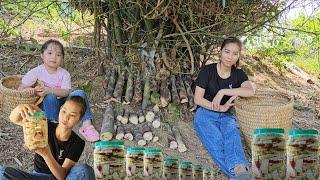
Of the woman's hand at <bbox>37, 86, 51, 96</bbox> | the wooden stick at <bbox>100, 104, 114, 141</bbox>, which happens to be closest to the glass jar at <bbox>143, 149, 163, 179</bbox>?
the wooden stick at <bbox>100, 104, 114, 141</bbox>

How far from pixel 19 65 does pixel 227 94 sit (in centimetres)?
242

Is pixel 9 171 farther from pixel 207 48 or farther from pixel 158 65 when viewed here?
pixel 207 48

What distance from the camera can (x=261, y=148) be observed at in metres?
1.38

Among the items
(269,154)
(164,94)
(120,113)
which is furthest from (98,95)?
(269,154)

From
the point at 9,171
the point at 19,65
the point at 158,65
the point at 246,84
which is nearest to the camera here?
the point at 9,171

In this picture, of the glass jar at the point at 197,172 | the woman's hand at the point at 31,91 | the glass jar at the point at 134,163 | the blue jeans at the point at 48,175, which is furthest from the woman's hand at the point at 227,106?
the glass jar at the point at 134,163

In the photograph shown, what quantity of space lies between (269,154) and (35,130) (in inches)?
27.3

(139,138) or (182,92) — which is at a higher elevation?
(182,92)

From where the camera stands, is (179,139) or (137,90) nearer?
(179,139)

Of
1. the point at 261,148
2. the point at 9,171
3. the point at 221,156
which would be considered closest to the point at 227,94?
the point at 221,156

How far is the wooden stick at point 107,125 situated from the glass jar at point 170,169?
2.05 meters

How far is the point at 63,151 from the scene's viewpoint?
210 centimetres

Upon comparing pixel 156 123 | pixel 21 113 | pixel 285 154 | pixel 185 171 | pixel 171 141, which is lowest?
pixel 171 141

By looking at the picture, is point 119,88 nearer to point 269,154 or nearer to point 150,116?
point 150,116
